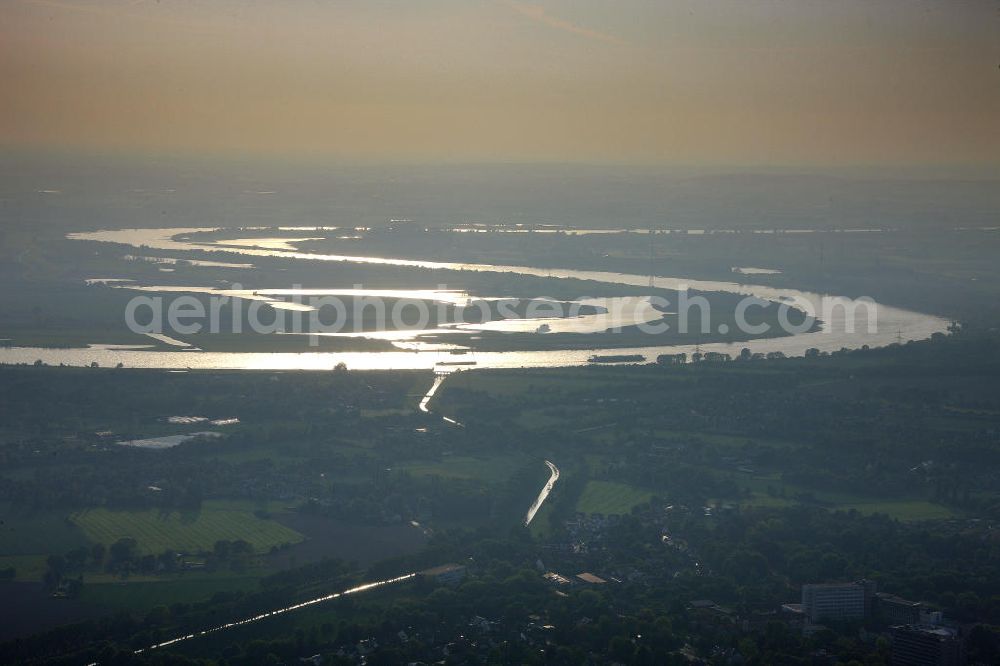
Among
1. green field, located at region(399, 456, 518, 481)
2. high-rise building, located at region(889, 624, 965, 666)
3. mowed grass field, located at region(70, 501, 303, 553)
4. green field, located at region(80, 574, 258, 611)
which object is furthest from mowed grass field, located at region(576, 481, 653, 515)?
high-rise building, located at region(889, 624, 965, 666)

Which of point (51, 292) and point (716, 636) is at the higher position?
point (51, 292)

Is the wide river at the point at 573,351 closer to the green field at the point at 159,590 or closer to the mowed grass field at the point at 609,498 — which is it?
the mowed grass field at the point at 609,498

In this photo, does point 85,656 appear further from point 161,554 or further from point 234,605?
point 161,554

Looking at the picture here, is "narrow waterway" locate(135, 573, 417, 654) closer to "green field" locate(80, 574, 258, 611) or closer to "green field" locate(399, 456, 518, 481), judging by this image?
"green field" locate(80, 574, 258, 611)

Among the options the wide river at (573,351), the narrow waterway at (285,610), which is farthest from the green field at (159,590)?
the wide river at (573,351)

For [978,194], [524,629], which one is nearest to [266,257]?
[524,629]
